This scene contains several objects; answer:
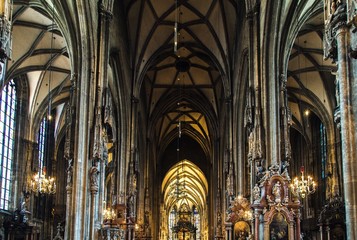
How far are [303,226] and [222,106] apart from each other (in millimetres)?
11468

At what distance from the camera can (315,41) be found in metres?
28.6

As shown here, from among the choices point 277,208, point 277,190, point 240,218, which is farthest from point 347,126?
point 240,218

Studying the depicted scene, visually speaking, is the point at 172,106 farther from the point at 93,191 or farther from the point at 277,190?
the point at 277,190

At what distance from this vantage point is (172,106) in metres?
44.6

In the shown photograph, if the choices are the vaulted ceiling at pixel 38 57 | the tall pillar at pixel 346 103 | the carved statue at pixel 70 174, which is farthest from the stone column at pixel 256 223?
the vaulted ceiling at pixel 38 57

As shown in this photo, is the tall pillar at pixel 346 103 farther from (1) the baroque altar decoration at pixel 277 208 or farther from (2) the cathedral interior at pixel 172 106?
(1) the baroque altar decoration at pixel 277 208

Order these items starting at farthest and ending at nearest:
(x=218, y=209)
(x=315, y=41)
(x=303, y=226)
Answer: (x=218, y=209), (x=303, y=226), (x=315, y=41)

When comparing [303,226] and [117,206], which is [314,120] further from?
[117,206]

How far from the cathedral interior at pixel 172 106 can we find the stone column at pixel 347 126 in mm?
22

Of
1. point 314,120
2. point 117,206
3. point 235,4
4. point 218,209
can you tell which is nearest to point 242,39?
point 235,4

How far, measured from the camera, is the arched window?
29.1 meters

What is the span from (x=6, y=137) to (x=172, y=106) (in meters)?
17.6

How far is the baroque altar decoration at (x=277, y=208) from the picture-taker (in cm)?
1869

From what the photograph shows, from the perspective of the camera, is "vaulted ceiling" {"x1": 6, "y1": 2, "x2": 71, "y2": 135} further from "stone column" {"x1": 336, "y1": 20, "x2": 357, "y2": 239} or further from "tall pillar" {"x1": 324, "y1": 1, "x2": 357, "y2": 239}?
"stone column" {"x1": 336, "y1": 20, "x2": 357, "y2": 239}
